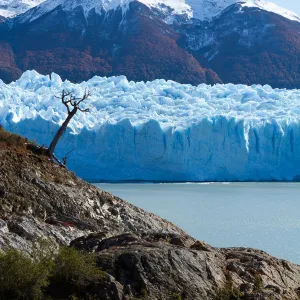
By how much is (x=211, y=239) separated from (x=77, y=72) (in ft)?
178

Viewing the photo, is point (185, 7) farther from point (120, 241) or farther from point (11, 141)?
point (120, 241)

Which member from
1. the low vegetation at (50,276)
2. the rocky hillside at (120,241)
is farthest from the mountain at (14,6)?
the low vegetation at (50,276)

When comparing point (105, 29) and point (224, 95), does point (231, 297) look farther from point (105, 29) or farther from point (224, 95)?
point (105, 29)

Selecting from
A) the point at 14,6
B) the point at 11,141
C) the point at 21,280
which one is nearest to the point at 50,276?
the point at 21,280

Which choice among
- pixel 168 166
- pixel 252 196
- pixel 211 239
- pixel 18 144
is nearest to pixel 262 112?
pixel 168 166

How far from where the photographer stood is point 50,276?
5.62 m

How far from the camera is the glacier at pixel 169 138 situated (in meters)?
32.4

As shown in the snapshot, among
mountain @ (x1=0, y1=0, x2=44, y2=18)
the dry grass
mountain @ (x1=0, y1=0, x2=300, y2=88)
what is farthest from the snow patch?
the dry grass

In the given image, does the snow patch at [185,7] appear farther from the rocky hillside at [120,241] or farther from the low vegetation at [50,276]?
the low vegetation at [50,276]

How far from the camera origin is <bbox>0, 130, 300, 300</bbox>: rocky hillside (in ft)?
18.9

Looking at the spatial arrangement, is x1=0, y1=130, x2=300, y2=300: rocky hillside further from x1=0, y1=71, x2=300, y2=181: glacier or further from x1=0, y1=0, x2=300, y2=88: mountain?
x1=0, y1=0, x2=300, y2=88: mountain

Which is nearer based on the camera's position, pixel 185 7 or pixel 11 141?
pixel 11 141

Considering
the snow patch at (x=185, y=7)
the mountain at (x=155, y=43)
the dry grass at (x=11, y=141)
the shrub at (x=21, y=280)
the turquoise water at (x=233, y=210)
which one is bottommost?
the turquoise water at (x=233, y=210)

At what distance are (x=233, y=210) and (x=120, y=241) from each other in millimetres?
16484
